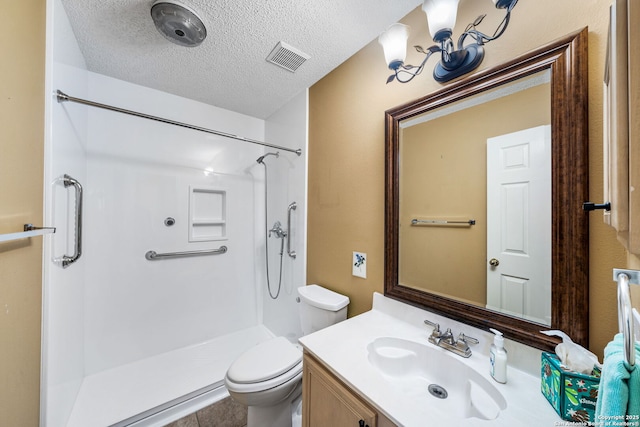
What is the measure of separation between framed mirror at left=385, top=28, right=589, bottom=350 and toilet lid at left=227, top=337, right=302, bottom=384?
726 millimetres

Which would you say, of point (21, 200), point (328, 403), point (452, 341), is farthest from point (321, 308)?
point (21, 200)

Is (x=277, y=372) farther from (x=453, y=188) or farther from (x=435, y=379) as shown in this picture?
(x=453, y=188)

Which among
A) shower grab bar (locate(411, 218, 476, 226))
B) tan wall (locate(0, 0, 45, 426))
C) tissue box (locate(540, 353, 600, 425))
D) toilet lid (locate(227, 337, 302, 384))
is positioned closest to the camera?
tissue box (locate(540, 353, 600, 425))

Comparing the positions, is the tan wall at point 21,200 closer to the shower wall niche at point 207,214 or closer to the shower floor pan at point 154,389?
the shower floor pan at point 154,389

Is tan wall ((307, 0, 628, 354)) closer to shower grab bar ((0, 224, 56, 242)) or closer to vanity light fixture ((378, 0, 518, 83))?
vanity light fixture ((378, 0, 518, 83))

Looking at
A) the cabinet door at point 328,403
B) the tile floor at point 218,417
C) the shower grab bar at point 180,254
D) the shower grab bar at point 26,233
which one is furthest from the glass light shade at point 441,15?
the tile floor at point 218,417

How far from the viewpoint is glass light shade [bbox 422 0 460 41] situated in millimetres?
863

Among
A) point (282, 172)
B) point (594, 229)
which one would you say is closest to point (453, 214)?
point (594, 229)

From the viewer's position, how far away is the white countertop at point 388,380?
0.62 meters

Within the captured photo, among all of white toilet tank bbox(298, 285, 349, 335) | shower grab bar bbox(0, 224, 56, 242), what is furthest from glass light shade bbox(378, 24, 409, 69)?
shower grab bar bbox(0, 224, 56, 242)

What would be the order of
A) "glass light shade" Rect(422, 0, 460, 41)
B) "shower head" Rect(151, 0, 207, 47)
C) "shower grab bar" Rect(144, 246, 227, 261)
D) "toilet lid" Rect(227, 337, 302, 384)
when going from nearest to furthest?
1. "glass light shade" Rect(422, 0, 460, 41)
2. "shower head" Rect(151, 0, 207, 47)
3. "toilet lid" Rect(227, 337, 302, 384)
4. "shower grab bar" Rect(144, 246, 227, 261)

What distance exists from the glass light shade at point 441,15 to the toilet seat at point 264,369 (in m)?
1.75

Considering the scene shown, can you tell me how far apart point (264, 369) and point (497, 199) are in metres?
1.42

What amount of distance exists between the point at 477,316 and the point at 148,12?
6.97 ft
